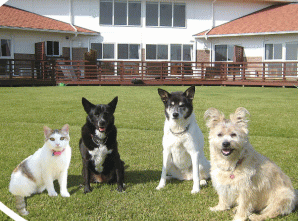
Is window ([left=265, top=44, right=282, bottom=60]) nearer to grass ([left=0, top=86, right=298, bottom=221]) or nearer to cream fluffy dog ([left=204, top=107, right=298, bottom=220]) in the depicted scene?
grass ([left=0, top=86, right=298, bottom=221])

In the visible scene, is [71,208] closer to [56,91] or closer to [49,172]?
[49,172]

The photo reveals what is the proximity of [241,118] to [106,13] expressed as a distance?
18552 mm

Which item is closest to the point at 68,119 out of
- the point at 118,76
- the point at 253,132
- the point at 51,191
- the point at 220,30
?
the point at 253,132

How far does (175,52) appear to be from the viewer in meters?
21.4

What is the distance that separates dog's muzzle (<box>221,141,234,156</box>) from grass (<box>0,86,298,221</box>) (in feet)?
1.74

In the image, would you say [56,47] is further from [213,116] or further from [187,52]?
[213,116]

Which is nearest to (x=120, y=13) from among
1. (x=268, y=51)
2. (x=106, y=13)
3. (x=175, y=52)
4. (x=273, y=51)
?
(x=106, y=13)

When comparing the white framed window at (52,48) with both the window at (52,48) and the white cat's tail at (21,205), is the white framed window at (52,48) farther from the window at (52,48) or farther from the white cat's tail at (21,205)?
the white cat's tail at (21,205)

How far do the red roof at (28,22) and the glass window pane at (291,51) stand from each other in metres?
11.1

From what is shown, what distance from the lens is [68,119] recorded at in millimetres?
6984

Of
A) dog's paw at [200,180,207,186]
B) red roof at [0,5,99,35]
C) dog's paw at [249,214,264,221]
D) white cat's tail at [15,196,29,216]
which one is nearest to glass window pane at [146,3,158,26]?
red roof at [0,5,99,35]

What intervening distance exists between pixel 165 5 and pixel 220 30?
10.8 feet

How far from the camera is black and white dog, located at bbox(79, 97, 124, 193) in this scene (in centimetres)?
278

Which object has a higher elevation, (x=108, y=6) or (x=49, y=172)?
(x=108, y=6)
